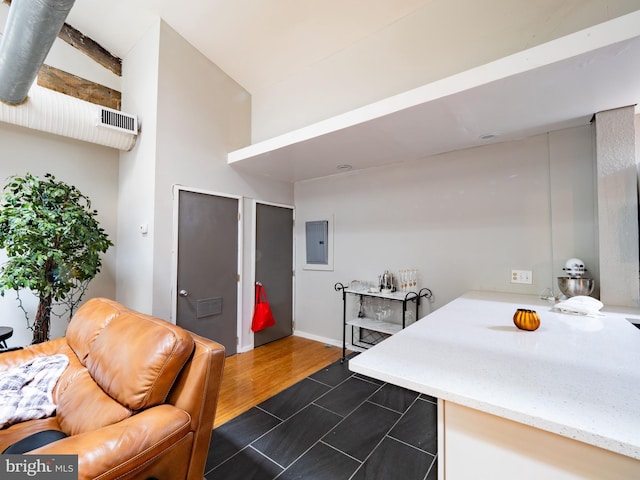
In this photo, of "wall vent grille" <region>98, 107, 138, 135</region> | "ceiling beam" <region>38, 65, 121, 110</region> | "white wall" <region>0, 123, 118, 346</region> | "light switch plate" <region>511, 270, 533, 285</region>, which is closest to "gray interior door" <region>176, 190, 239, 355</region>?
"wall vent grille" <region>98, 107, 138, 135</region>

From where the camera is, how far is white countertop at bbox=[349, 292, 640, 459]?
0.66 metres

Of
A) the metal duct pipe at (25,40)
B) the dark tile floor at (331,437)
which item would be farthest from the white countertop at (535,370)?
the metal duct pipe at (25,40)

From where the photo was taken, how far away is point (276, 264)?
3836 millimetres

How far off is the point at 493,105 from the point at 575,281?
4.41ft

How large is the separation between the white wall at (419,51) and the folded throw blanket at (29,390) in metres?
3.03

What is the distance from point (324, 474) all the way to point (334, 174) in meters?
3.05

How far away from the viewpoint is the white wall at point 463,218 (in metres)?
2.29

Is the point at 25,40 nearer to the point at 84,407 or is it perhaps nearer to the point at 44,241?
the point at 44,241

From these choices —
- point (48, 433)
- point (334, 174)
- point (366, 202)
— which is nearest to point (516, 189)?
point (366, 202)

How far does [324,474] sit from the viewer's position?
1594mm

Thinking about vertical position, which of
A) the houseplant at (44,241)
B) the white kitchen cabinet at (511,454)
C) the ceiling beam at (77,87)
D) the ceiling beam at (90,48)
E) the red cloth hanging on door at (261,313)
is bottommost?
the red cloth hanging on door at (261,313)

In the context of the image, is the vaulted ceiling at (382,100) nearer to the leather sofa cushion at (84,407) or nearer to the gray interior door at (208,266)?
the gray interior door at (208,266)

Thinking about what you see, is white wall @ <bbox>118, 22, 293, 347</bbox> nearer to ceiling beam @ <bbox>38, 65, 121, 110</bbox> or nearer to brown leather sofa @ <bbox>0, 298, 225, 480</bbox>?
ceiling beam @ <bbox>38, 65, 121, 110</bbox>

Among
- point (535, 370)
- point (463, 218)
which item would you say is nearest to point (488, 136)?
point (463, 218)
